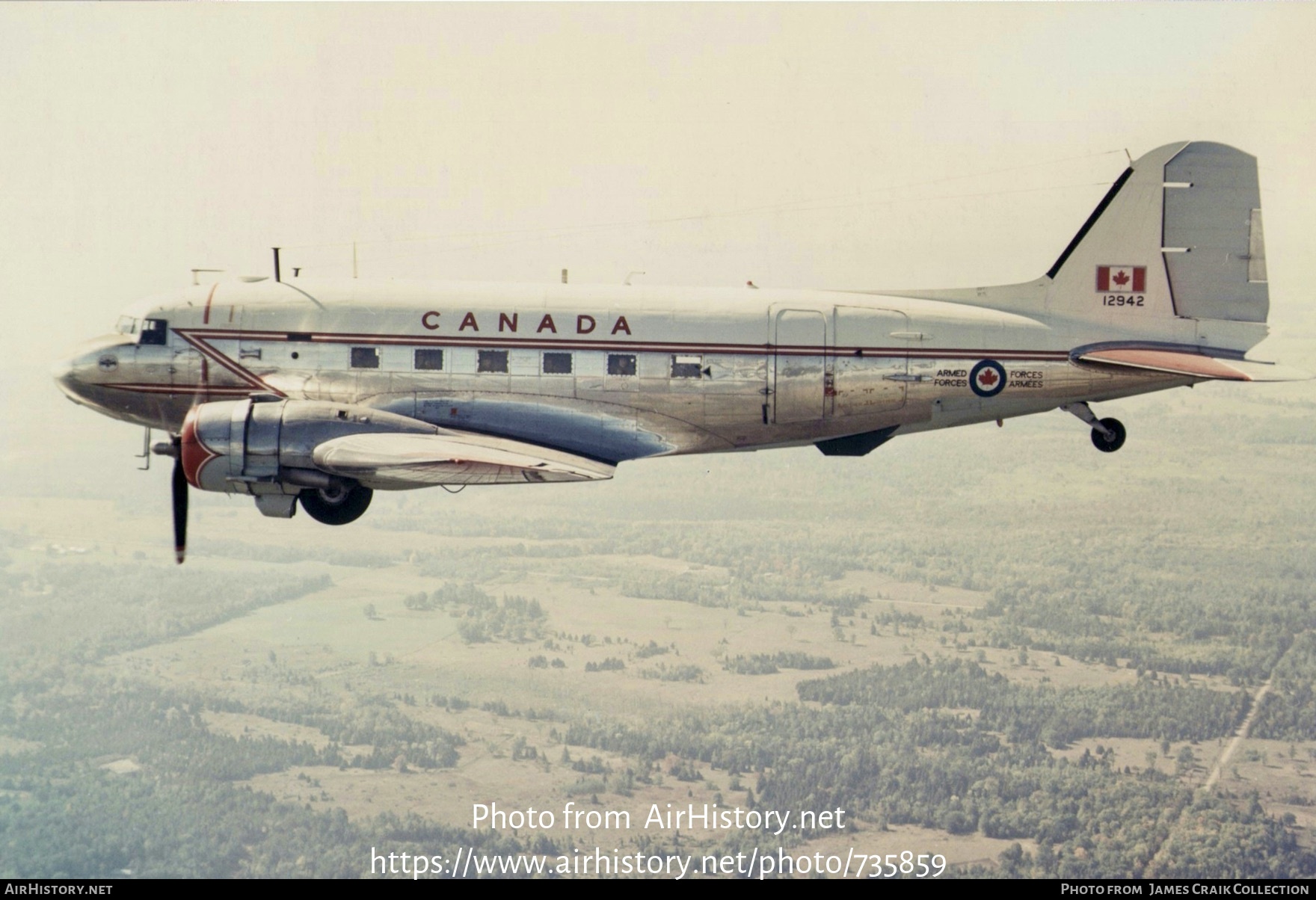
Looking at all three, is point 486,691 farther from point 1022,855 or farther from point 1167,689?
point 1167,689

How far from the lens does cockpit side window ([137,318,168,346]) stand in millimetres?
25469

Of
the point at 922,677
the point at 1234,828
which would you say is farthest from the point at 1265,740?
the point at 922,677

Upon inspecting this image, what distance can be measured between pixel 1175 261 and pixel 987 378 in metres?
4.51

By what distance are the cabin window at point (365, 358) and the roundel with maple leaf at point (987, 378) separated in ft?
36.7

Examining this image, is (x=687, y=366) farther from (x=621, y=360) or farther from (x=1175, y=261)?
(x=1175, y=261)

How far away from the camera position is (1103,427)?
2588 centimetres

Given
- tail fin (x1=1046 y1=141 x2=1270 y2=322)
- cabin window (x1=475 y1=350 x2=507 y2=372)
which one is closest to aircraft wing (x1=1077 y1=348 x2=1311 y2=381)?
tail fin (x1=1046 y1=141 x2=1270 y2=322)

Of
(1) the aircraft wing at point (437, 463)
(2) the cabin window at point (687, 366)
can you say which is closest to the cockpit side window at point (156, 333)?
(1) the aircraft wing at point (437, 463)

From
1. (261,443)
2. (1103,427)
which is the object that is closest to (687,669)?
(1103,427)

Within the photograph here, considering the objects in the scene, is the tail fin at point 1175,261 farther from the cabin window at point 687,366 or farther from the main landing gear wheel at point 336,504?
the main landing gear wheel at point 336,504

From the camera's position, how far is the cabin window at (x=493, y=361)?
24.7m

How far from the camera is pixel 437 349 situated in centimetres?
2472

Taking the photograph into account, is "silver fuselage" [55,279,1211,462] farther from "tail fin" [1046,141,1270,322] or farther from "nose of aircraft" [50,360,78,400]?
"tail fin" [1046,141,1270,322]

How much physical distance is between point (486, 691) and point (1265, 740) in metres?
70.2
